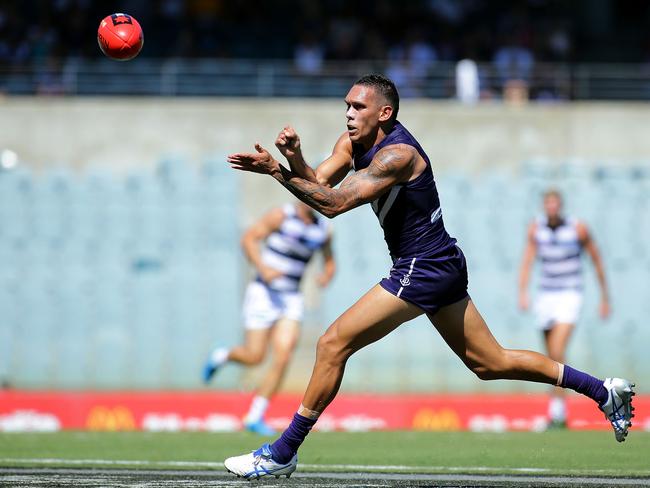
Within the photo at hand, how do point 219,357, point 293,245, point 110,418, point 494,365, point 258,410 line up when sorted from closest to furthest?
point 494,365, point 258,410, point 293,245, point 219,357, point 110,418

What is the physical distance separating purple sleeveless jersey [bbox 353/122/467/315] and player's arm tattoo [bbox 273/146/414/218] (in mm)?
232

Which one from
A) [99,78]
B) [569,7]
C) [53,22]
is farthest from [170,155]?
[569,7]

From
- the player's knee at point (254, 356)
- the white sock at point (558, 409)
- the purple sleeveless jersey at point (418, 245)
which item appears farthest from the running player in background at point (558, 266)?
the purple sleeveless jersey at point (418, 245)

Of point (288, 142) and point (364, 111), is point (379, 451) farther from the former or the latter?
point (288, 142)

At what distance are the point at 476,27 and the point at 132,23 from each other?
13.6 m

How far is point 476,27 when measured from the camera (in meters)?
21.8

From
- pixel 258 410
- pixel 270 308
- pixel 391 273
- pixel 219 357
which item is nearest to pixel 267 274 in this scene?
pixel 270 308

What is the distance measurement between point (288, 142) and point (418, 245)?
114 cm

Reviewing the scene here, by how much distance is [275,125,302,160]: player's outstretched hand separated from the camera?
722 cm

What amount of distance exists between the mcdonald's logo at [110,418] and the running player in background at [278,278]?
10.3 ft

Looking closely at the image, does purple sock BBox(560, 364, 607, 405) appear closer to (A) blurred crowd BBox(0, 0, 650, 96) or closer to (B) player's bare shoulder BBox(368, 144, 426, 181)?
(B) player's bare shoulder BBox(368, 144, 426, 181)

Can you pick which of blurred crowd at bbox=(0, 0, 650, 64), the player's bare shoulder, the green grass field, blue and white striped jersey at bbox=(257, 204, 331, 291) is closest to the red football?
the player's bare shoulder

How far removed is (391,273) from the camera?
25.6 ft

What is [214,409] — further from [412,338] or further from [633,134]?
[633,134]
